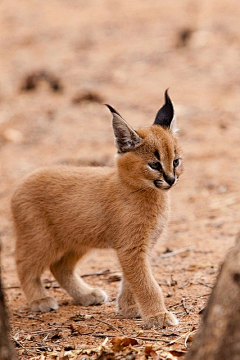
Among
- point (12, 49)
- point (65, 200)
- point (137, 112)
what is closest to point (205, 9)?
point (12, 49)

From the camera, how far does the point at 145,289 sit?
5.33 m

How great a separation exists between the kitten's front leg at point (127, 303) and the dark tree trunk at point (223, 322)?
2.36 meters

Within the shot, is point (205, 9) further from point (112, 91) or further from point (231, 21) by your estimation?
point (112, 91)

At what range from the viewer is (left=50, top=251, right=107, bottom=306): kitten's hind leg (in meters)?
6.22

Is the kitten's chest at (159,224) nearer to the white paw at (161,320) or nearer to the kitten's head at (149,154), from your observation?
the kitten's head at (149,154)

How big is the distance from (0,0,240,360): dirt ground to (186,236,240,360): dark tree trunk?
40.3 inches

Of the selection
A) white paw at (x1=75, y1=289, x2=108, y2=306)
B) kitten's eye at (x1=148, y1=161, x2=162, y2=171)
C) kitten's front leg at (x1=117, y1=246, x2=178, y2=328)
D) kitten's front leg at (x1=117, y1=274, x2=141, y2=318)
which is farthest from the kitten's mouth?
white paw at (x1=75, y1=289, x2=108, y2=306)

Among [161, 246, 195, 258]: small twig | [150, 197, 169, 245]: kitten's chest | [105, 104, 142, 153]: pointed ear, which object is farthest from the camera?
[161, 246, 195, 258]: small twig

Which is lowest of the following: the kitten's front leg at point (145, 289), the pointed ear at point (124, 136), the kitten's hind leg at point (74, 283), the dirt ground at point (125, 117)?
the dirt ground at point (125, 117)

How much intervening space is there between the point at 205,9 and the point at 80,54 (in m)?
4.52

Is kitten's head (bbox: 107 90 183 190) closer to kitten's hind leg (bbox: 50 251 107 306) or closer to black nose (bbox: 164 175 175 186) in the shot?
black nose (bbox: 164 175 175 186)

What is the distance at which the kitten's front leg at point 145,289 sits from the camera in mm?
5250

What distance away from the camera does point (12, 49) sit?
18625 millimetres

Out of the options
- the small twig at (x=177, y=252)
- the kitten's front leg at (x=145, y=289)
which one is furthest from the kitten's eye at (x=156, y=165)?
the small twig at (x=177, y=252)
